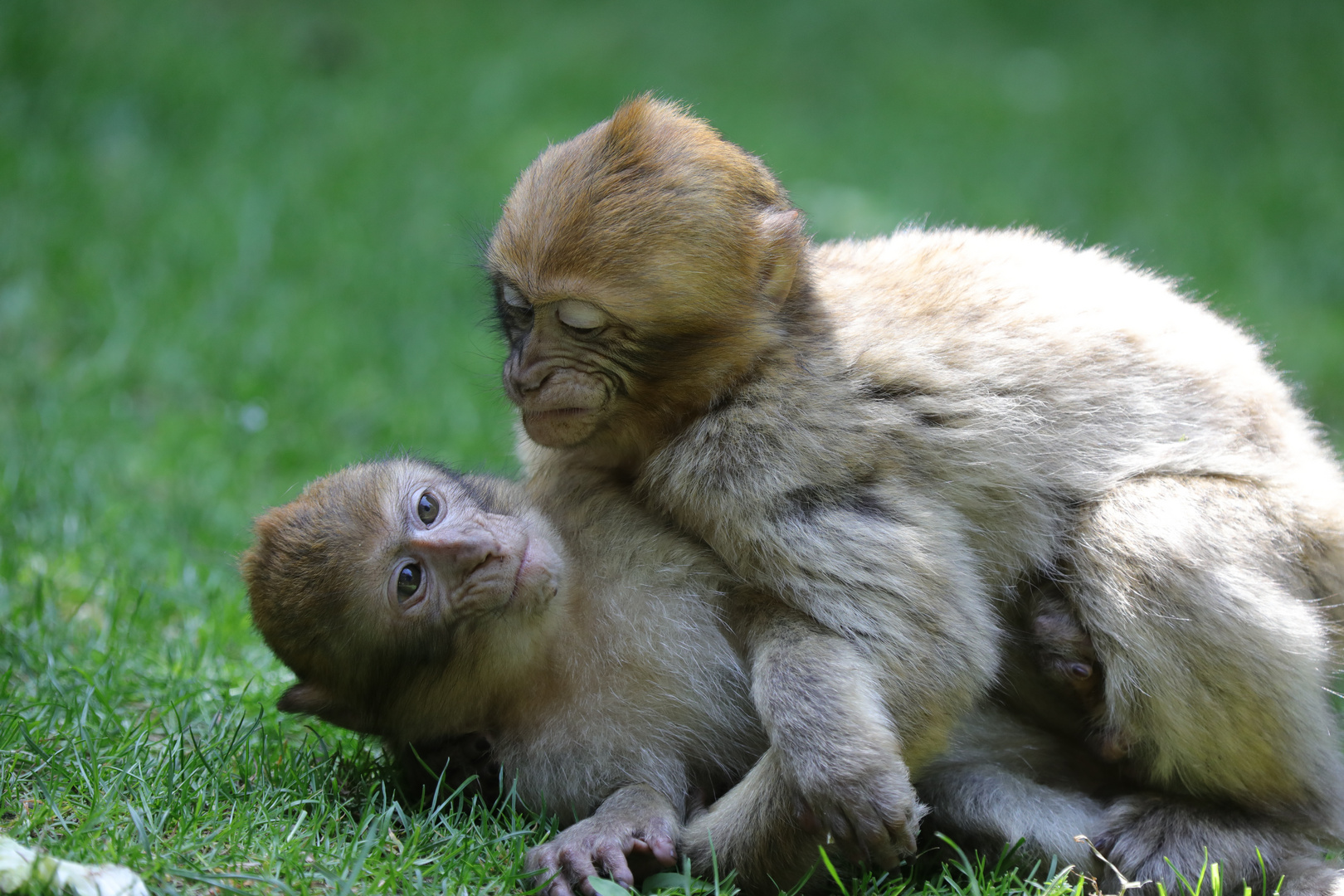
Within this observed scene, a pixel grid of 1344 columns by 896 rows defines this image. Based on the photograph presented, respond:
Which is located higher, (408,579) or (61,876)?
(408,579)

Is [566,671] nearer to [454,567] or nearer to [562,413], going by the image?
[454,567]

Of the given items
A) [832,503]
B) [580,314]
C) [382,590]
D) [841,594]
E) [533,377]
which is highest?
[580,314]

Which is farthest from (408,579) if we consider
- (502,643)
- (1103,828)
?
(1103,828)

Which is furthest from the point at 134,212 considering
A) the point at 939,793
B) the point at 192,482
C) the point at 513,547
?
the point at 939,793

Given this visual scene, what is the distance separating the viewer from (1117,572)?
384 centimetres

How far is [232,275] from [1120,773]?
631 centimetres

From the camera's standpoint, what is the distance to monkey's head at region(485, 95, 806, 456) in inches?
146

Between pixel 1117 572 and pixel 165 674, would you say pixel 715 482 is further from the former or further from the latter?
pixel 165 674

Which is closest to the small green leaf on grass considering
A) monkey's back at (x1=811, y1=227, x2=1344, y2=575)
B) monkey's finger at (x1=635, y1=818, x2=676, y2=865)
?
monkey's finger at (x1=635, y1=818, x2=676, y2=865)

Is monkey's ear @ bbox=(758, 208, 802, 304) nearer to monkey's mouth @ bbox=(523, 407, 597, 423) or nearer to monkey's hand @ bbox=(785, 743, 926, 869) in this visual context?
monkey's mouth @ bbox=(523, 407, 597, 423)

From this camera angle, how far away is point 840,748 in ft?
11.1

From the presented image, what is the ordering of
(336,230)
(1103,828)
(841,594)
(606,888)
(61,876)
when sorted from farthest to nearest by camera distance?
(336,230)
(1103,828)
(841,594)
(606,888)
(61,876)

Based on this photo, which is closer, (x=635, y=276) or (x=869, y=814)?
(x=869, y=814)

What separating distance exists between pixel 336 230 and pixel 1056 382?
20.6ft
